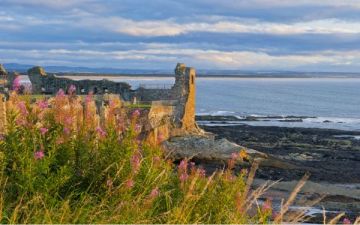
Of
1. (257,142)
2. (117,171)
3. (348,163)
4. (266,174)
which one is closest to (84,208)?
(117,171)

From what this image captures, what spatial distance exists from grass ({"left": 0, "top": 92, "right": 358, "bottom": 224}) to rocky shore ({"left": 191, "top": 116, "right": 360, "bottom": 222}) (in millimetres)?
12580

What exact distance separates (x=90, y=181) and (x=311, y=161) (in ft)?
103

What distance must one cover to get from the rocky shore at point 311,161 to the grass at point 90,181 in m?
12.6

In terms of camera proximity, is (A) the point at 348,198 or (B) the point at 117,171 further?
(A) the point at 348,198

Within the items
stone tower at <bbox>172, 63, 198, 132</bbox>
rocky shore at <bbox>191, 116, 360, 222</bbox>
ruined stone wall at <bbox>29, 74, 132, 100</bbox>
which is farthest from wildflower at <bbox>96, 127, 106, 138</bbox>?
ruined stone wall at <bbox>29, 74, 132, 100</bbox>

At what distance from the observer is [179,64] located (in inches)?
1715

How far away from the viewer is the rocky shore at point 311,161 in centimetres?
2572

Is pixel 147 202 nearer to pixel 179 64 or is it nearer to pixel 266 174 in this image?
pixel 266 174

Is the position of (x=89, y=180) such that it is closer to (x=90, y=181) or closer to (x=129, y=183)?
(x=90, y=181)

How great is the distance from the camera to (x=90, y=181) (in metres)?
7.38

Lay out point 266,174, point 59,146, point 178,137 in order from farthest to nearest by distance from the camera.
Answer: point 178,137 → point 266,174 → point 59,146

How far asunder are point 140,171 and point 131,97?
1510 inches

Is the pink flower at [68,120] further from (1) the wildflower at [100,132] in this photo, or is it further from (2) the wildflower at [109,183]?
(2) the wildflower at [109,183]

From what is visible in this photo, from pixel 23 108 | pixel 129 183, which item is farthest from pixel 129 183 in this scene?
pixel 23 108
